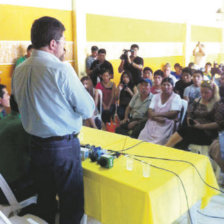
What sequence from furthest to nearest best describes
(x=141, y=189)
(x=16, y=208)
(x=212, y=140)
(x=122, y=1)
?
(x=122, y=1) < (x=212, y=140) < (x=16, y=208) < (x=141, y=189)

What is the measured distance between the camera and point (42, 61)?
1.49m

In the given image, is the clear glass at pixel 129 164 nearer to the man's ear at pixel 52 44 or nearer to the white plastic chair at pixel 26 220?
the white plastic chair at pixel 26 220

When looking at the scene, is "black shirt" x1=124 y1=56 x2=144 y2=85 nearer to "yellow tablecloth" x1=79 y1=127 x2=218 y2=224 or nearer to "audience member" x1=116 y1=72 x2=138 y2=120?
"audience member" x1=116 y1=72 x2=138 y2=120

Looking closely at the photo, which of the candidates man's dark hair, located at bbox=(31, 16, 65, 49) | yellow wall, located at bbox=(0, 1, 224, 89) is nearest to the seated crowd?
yellow wall, located at bbox=(0, 1, 224, 89)

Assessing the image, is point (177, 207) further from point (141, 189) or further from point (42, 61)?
point (42, 61)

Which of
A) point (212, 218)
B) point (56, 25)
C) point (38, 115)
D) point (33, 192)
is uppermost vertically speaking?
point (56, 25)

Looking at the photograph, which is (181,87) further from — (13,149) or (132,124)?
(13,149)

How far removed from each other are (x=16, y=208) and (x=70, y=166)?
521 mm

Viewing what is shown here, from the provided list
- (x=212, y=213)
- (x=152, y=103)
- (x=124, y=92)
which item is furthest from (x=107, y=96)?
(x=212, y=213)

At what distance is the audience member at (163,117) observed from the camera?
3258 mm

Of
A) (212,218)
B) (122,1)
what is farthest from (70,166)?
(122,1)

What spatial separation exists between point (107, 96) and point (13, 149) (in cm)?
272

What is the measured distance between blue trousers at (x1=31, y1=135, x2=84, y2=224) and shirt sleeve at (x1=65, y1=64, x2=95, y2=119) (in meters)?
0.17

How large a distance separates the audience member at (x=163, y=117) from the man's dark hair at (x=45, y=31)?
2014 millimetres
